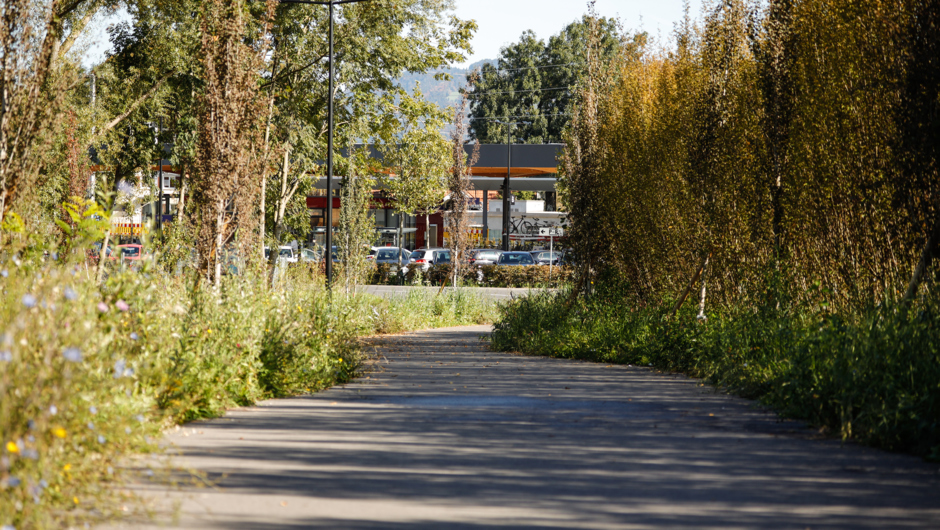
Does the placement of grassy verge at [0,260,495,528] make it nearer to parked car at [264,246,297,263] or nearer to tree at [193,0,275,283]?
tree at [193,0,275,283]

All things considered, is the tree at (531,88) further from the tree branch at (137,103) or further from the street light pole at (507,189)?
the tree branch at (137,103)

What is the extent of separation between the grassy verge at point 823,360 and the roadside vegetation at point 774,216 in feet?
0.07

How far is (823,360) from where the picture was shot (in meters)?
8.16

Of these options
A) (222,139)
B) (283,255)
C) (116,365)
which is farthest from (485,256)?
(116,365)

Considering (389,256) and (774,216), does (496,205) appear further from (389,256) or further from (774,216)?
(774,216)

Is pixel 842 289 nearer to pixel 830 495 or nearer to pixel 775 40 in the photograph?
pixel 775 40

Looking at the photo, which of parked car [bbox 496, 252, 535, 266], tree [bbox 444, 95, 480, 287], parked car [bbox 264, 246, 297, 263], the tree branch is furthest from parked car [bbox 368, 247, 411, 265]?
the tree branch

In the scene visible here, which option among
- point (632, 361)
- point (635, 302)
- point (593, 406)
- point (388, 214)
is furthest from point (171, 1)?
point (388, 214)

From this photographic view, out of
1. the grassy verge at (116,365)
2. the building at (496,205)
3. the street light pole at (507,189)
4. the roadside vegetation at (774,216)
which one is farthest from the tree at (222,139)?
the street light pole at (507,189)

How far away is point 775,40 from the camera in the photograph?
11.6 m

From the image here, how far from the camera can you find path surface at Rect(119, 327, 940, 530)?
15.8 ft

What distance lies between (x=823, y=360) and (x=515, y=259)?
34.2m

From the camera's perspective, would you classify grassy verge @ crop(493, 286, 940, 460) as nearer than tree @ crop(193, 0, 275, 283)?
Yes

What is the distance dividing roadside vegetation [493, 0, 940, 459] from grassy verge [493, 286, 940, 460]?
22 mm
